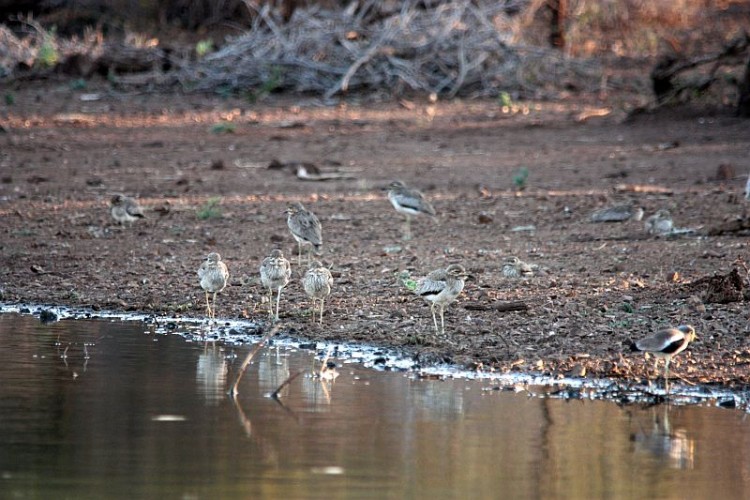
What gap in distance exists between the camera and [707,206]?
1606 centimetres

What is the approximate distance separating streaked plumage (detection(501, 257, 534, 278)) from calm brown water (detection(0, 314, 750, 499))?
346 centimetres

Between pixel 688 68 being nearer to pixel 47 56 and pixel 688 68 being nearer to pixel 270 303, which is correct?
pixel 270 303

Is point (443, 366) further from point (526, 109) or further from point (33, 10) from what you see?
point (33, 10)

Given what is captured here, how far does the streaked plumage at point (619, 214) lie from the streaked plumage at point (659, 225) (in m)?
0.61

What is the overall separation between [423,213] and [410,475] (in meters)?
8.36

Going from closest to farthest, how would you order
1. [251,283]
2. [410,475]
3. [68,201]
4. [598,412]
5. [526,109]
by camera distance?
1. [410,475]
2. [598,412]
3. [251,283]
4. [68,201]
5. [526,109]

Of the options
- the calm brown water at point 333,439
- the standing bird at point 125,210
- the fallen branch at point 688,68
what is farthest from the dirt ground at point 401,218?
the calm brown water at point 333,439

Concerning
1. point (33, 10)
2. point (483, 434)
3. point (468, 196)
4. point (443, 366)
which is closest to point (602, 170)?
point (468, 196)

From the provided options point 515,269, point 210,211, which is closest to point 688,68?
point 210,211

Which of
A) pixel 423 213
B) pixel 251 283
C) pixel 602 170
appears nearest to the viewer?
pixel 251 283

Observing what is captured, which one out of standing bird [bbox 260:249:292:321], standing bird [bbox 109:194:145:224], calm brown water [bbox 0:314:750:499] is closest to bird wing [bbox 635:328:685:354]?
calm brown water [bbox 0:314:750:499]

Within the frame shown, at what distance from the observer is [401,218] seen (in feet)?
54.3

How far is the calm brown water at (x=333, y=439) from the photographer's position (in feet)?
22.6

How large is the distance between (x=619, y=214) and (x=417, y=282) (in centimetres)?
438
